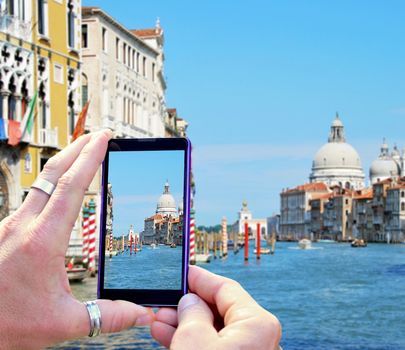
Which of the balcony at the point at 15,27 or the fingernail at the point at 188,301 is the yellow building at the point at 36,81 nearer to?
the balcony at the point at 15,27

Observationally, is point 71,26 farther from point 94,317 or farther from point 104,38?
point 94,317

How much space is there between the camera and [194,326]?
129 cm

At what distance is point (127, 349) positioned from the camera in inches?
437

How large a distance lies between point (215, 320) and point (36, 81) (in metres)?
18.6

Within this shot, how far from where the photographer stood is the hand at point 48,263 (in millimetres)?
1351

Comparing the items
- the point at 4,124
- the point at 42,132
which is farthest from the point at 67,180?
the point at 42,132

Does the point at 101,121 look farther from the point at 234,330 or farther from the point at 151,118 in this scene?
the point at 234,330

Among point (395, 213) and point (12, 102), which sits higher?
point (12, 102)

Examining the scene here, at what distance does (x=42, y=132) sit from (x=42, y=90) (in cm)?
94

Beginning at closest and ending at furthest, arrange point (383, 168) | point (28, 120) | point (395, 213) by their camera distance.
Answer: point (28, 120), point (395, 213), point (383, 168)

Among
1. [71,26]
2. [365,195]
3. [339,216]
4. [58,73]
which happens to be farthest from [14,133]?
[339,216]

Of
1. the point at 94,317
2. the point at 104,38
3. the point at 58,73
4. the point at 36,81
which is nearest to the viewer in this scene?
the point at 94,317

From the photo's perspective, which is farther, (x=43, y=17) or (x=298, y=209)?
(x=298, y=209)

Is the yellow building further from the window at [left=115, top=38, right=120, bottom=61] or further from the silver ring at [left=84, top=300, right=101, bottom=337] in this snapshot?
the silver ring at [left=84, top=300, right=101, bottom=337]
